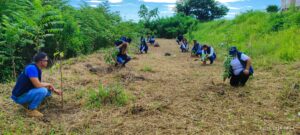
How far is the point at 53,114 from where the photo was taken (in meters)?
5.47

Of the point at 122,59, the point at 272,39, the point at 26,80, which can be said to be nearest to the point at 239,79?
the point at 122,59

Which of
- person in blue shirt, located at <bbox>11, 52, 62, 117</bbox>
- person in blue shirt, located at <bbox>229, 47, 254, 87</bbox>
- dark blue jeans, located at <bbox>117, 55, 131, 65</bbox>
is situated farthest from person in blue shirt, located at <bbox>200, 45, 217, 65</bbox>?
person in blue shirt, located at <bbox>11, 52, 62, 117</bbox>

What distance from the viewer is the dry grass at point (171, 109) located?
4.84 meters

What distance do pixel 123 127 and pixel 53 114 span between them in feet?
4.39

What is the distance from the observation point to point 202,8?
48.2m

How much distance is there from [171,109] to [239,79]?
225cm

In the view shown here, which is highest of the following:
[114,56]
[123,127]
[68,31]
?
[68,31]

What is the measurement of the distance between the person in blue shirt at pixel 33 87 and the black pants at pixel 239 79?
397 centimetres

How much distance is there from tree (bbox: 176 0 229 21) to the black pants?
135 ft

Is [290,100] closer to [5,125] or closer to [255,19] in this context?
[5,125]

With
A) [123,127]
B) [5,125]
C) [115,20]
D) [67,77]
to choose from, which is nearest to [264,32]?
[115,20]

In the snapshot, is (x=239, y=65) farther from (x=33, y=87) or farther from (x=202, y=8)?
(x=202, y=8)

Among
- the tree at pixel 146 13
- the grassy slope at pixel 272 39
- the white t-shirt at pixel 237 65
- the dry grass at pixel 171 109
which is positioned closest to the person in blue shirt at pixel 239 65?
the white t-shirt at pixel 237 65

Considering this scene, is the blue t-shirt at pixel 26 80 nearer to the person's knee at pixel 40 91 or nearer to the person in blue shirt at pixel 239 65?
the person's knee at pixel 40 91
